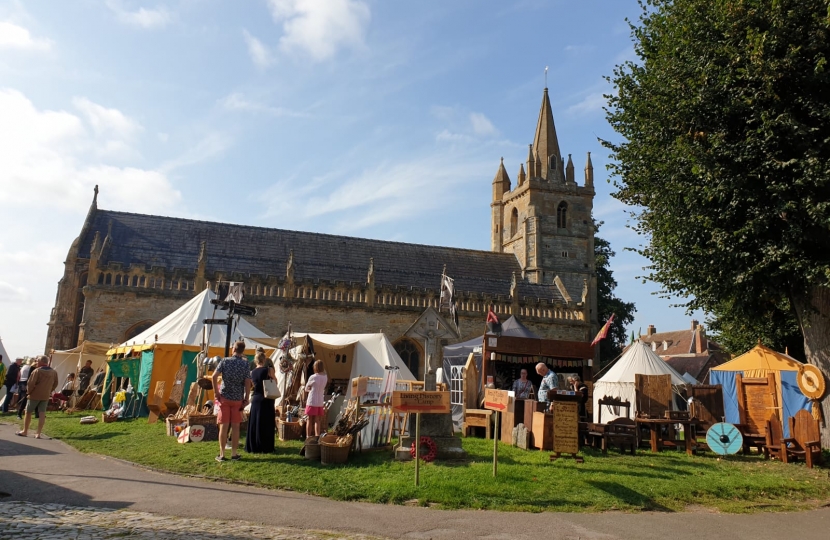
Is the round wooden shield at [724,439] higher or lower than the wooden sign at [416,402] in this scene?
Answer: lower

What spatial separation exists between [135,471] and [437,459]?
457 centimetres

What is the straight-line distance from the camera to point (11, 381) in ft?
60.5

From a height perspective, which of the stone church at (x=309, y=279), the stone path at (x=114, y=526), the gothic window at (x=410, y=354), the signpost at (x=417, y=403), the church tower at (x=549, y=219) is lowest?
the stone path at (x=114, y=526)

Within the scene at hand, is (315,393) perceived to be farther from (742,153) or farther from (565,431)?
(742,153)

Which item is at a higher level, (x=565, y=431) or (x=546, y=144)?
(x=546, y=144)

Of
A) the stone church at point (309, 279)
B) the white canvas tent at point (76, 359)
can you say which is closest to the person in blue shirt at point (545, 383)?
the stone church at point (309, 279)

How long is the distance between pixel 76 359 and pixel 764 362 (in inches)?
890

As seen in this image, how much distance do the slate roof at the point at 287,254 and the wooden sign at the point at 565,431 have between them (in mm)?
19087

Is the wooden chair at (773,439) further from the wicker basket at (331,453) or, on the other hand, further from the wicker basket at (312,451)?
the wicker basket at (312,451)

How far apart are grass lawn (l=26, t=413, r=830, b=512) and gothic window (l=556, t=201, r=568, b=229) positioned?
3208 cm

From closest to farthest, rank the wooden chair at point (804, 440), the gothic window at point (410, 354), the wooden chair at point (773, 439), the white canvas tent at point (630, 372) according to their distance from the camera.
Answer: the wooden chair at point (804, 440) < the wooden chair at point (773, 439) < the white canvas tent at point (630, 372) < the gothic window at point (410, 354)

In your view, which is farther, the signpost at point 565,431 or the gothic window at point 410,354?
the gothic window at point 410,354

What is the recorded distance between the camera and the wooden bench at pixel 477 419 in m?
13.1

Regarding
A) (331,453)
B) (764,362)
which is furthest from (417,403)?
(764,362)
